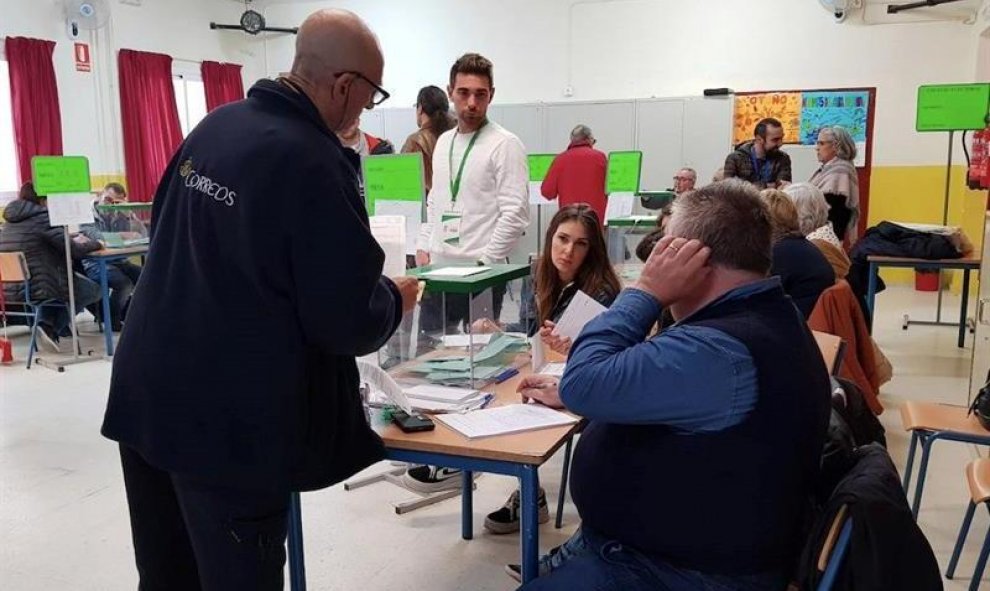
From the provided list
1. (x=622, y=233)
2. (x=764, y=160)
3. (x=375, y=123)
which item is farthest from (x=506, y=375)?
(x=375, y=123)

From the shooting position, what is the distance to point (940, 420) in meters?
2.63

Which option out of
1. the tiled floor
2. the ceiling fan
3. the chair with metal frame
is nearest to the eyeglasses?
the tiled floor

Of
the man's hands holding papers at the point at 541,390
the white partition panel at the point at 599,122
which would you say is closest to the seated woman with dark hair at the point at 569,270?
the man's hands holding papers at the point at 541,390

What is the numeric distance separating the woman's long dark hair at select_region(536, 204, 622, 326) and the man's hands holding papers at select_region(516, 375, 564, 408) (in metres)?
0.72

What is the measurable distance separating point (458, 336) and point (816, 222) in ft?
7.20

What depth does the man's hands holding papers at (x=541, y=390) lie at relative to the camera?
197 cm

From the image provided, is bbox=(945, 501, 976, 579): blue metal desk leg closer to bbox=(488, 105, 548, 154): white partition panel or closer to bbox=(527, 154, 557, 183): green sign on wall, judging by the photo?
bbox=(527, 154, 557, 183): green sign on wall

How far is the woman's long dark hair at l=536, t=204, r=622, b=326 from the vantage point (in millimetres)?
2766

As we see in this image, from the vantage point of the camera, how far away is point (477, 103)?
3129 mm

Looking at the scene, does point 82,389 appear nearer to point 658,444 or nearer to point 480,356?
point 480,356

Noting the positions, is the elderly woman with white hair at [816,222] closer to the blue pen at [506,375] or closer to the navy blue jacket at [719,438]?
the blue pen at [506,375]

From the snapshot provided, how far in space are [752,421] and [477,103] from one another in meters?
2.12

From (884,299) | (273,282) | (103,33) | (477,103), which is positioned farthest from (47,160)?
(884,299)

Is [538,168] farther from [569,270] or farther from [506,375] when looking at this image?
[506,375]
